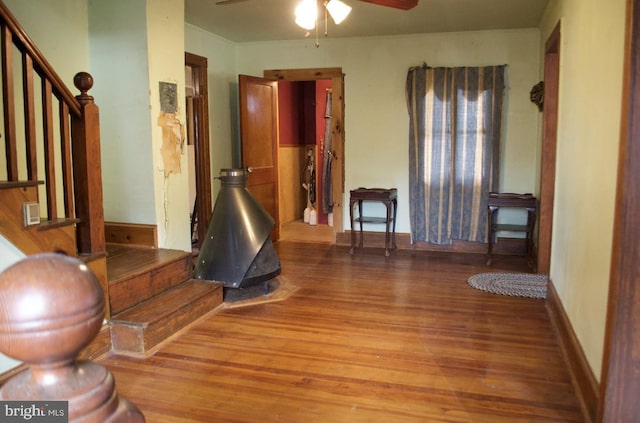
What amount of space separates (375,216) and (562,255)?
306 centimetres

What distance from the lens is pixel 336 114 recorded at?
618cm

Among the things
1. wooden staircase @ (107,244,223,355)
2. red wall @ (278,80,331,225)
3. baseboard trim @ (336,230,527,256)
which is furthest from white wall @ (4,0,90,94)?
red wall @ (278,80,331,225)

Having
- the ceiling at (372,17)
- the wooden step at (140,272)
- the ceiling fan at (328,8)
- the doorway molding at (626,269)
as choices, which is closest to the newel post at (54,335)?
the doorway molding at (626,269)

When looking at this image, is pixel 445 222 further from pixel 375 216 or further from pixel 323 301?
pixel 323 301

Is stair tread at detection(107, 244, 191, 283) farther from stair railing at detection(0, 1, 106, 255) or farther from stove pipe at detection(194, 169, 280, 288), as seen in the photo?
stair railing at detection(0, 1, 106, 255)

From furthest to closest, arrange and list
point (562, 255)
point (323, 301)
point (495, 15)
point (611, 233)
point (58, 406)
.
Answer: point (495, 15) → point (323, 301) → point (562, 255) → point (611, 233) → point (58, 406)

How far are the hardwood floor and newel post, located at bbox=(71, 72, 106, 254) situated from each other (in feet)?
2.36

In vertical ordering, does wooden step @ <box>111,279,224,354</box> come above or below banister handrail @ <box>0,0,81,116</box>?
below

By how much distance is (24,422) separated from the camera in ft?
1.75

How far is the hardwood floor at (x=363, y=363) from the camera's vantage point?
7.69 feet

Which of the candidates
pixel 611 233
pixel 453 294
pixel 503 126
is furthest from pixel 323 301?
pixel 503 126

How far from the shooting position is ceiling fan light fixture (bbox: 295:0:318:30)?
3.29 meters

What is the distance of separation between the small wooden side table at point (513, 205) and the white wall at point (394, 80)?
1.68 feet

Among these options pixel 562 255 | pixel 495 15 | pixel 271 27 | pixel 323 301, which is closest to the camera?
pixel 562 255
